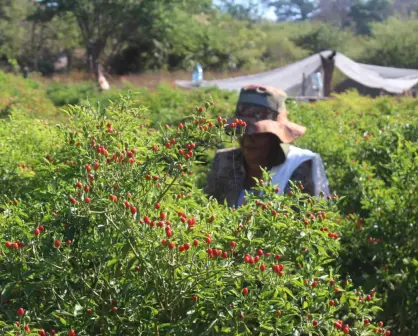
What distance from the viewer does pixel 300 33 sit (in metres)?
55.8

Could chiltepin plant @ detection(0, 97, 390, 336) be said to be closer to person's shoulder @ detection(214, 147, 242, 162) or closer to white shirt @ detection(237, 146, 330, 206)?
white shirt @ detection(237, 146, 330, 206)

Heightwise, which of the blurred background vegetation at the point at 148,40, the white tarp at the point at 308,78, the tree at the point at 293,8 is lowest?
the tree at the point at 293,8

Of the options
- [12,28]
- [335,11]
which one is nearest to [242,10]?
[335,11]

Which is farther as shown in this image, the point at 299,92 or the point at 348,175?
the point at 299,92

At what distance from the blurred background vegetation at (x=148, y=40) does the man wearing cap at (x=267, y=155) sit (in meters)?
34.3

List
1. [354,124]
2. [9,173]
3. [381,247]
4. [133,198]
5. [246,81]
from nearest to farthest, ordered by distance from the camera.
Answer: [133,198] → [9,173] → [381,247] → [354,124] → [246,81]

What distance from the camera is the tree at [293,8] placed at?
335ft

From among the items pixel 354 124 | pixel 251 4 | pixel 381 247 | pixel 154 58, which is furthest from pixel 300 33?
pixel 381 247

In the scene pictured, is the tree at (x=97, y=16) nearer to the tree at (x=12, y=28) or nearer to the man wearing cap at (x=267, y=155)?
the tree at (x=12, y=28)

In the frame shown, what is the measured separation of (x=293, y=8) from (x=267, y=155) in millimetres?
106061

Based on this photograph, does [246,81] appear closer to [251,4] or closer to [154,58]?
[154,58]

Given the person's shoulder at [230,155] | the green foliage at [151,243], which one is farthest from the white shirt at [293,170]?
the green foliage at [151,243]

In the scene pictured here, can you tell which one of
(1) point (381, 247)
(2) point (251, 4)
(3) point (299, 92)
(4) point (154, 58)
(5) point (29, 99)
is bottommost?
(2) point (251, 4)

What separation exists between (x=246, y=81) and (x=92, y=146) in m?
19.1
